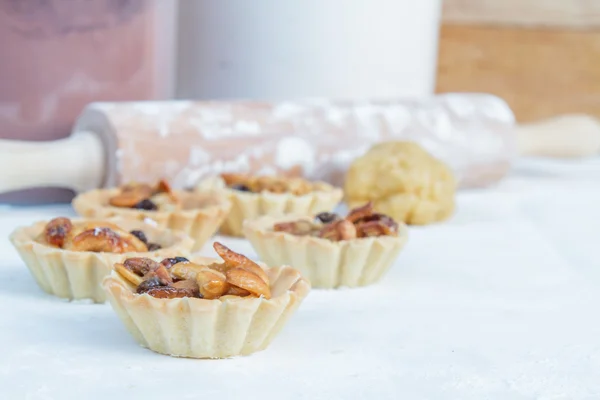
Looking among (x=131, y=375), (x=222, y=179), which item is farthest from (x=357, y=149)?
(x=131, y=375)

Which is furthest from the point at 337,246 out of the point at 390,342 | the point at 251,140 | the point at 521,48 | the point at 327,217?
the point at 521,48

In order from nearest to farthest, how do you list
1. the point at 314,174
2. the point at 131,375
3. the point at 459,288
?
the point at 131,375, the point at 459,288, the point at 314,174

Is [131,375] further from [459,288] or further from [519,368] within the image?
[459,288]

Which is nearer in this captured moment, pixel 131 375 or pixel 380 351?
pixel 131 375

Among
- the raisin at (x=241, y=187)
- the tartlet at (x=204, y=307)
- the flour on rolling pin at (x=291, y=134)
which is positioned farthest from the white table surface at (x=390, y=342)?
the flour on rolling pin at (x=291, y=134)

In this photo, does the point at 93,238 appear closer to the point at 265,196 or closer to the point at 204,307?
the point at 204,307

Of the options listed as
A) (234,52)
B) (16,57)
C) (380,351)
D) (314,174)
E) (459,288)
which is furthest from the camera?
(234,52)

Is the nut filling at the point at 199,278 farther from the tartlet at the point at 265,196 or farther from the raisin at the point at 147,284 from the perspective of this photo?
the tartlet at the point at 265,196
